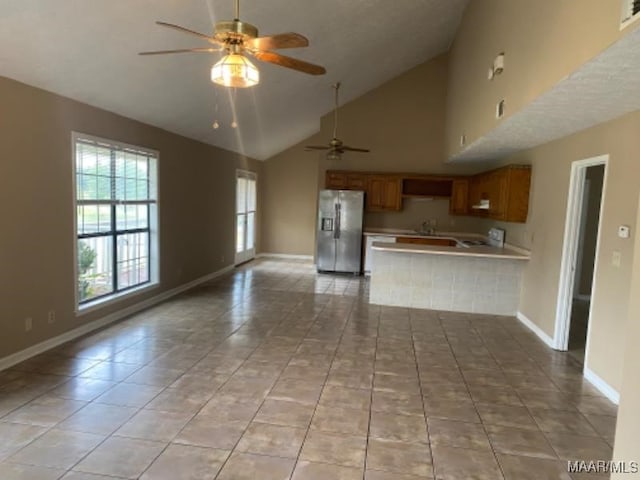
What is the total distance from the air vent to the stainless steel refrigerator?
638 centimetres

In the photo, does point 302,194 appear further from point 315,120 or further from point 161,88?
point 161,88

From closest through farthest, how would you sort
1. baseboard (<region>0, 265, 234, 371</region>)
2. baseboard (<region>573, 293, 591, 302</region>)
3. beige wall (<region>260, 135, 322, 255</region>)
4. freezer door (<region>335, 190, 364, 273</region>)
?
baseboard (<region>0, 265, 234, 371</region>) → baseboard (<region>573, 293, 591, 302</region>) → freezer door (<region>335, 190, 364, 273</region>) → beige wall (<region>260, 135, 322, 255</region>)

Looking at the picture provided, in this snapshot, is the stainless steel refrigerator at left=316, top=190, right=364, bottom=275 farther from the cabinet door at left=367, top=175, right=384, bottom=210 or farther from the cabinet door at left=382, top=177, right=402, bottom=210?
the cabinet door at left=382, top=177, right=402, bottom=210

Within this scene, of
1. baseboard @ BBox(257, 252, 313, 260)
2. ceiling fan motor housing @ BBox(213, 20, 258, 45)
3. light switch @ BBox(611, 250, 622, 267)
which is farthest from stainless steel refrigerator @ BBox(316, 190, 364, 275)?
ceiling fan motor housing @ BBox(213, 20, 258, 45)

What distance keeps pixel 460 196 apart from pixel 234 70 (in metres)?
6.54

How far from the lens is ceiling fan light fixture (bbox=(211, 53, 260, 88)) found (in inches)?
96.4

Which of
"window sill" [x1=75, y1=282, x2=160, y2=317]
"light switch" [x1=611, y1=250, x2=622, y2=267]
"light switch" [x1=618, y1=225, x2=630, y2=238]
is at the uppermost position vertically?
"light switch" [x1=618, y1=225, x2=630, y2=238]

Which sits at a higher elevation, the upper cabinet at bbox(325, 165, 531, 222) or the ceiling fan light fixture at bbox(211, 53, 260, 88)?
the ceiling fan light fixture at bbox(211, 53, 260, 88)

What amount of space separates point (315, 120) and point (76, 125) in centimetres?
532

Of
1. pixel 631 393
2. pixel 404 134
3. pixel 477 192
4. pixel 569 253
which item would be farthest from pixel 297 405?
pixel 404 134

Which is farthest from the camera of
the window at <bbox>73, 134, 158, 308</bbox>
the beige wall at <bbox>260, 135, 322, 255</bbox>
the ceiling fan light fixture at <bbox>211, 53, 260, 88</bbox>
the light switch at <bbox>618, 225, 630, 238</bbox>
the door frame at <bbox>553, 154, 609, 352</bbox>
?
the beige wall at <bbox>260, 135, 322, 255</bbox>

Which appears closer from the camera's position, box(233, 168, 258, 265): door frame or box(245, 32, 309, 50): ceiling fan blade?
box(245, 32, 309, 50): ceiling fan blade

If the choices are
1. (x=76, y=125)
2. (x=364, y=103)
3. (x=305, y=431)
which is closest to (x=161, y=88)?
(x=76, y=125)

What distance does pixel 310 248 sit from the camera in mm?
10398
